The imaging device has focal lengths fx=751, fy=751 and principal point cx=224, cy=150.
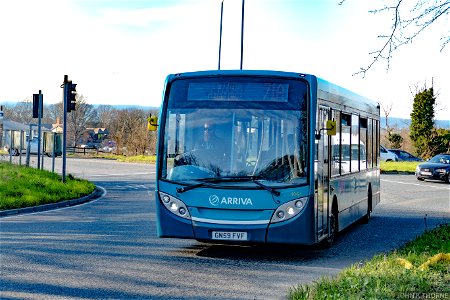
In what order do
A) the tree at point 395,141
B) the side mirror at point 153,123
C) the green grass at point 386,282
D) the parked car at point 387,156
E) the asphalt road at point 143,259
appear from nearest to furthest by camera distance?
1. the green grass at point 386,282
2. the asphalt road at point 143,259
3. the side mirror at point 153,123
4. the parked car at point 387,156
5. the tree at point 395,141

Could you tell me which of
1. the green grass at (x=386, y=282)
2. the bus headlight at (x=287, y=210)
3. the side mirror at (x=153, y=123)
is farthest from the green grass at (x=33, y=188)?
the green grass at (x=386, y=282)

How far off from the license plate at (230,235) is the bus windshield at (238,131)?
73 cm

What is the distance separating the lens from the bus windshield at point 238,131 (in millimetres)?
10961

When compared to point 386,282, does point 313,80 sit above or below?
above

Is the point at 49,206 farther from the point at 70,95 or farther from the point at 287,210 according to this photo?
the point at 287,210

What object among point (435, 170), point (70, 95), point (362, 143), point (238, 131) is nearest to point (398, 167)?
point (435, 170)

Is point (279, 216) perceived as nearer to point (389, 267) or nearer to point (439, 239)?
point (389, 267)

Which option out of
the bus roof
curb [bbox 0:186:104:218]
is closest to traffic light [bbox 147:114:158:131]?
the bus roof

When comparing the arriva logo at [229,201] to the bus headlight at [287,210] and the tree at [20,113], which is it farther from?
the tree at [20,113]

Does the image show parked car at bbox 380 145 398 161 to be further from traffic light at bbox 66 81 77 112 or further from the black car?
traffic light at bbox 66 81 77 112

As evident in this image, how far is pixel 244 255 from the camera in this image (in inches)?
460

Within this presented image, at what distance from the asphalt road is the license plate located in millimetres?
359

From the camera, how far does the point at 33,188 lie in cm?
2150

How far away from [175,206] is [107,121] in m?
84.8
